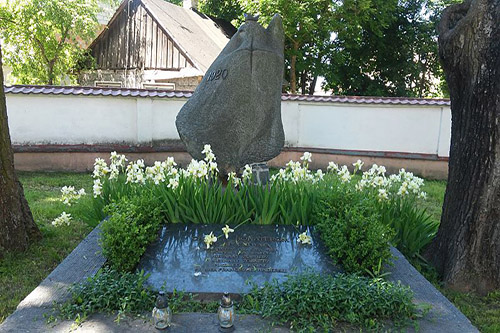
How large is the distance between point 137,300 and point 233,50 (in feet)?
9.31

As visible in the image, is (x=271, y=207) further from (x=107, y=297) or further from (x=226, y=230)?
(x=107, y=297)

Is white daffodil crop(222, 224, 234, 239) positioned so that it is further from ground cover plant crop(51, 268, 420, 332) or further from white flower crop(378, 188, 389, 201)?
white flower crop(378, 188, 389, 201)

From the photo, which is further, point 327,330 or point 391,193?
point 391,193

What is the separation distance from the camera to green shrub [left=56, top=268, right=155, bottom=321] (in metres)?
2.61

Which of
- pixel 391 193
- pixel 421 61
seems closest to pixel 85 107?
pixel 391 193

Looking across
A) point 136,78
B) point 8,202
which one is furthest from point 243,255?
point 136,78

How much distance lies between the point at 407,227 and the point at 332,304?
1.99 m

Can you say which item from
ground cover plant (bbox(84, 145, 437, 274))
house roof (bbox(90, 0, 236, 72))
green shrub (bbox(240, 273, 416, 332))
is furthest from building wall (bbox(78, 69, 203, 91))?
green shrub (bbox(240, 273, 416, 332))

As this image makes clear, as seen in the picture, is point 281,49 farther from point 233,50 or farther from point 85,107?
point 85,107

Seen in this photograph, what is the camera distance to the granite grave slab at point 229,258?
3020 mm

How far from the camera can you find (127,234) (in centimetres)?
323

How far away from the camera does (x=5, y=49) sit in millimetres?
14086

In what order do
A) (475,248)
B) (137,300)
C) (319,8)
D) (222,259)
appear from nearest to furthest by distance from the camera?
1. (137,300)
2. (222,259)
3. (475,248)
4. (319,8)

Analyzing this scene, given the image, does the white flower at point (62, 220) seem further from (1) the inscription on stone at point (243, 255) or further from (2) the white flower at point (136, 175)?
(1) the inscription on stone at point (243, 255)
